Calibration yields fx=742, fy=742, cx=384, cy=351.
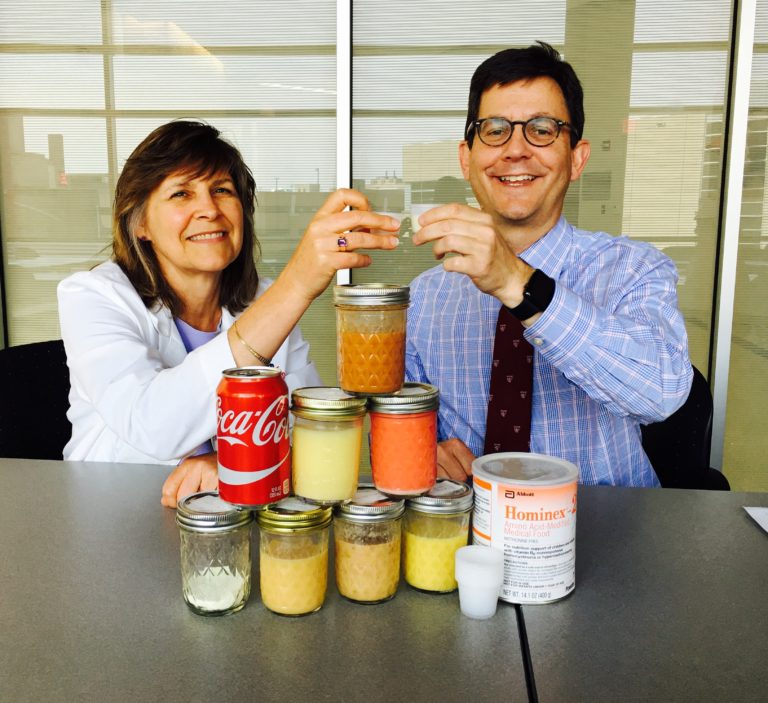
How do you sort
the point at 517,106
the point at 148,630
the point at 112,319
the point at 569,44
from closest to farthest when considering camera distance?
the point at 148,630 → the point at 112,319 → the point at 517,106 → the point at 569,44

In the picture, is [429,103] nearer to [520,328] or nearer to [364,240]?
[520,328]

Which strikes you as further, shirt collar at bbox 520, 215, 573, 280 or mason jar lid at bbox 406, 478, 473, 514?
shirt collar at bbox 520, 215, 573, 280

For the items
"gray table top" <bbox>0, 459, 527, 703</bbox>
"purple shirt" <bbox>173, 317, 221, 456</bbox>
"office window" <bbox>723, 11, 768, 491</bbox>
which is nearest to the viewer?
"gray table top" <bbox>0, 459, 527, 703</bbox>

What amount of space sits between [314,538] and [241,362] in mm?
484

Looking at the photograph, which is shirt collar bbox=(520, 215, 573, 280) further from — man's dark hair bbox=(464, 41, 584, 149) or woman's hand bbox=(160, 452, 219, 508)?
woman's hand bbox=(160, 452, 219, 508)

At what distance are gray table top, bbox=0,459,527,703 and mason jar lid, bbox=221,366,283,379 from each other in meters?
0.29

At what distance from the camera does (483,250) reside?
113 centimetres

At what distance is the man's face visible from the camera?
1787 millimetres

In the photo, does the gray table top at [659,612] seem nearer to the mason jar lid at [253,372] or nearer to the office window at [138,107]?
the mason jar lid at [253,372]

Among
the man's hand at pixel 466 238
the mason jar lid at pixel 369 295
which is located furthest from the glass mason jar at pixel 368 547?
the man's hand at pixel 466 238

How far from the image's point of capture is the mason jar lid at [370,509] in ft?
2.97

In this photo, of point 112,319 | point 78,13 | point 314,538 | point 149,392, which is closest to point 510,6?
point 78,13

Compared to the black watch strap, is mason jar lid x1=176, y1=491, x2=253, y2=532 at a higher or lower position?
lower

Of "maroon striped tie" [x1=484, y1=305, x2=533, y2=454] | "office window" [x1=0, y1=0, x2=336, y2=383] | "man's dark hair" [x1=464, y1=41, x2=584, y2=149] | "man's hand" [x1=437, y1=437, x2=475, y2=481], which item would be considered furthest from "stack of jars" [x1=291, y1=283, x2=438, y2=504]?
"office window" [x1=0, y1=0, x2=336, y2=383]
